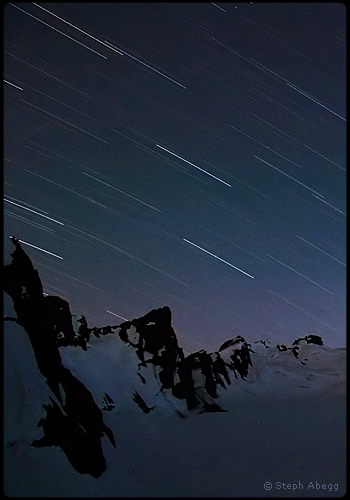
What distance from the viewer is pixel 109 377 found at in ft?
185

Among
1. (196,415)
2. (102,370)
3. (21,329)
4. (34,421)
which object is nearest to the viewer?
(34,421)

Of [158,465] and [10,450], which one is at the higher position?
[10,450]

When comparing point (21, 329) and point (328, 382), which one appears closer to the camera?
point (21, 329)

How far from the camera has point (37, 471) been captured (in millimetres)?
9453

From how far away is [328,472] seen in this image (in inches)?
459

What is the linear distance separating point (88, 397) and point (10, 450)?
4717mm

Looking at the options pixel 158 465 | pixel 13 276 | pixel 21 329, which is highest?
pixel 13 276

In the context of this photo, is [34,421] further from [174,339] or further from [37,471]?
[174,339]

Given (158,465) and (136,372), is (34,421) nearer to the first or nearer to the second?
(158,465)

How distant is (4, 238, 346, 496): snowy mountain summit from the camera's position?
11.6 m

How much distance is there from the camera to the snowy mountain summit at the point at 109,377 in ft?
38.0

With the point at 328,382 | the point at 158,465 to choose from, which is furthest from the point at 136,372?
the point at 328,382

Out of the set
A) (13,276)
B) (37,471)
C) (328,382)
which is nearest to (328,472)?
(37,471)

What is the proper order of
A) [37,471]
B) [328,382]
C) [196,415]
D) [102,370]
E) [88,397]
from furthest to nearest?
[328,382], [102,370], [196,415], [88,397], [37,471]
